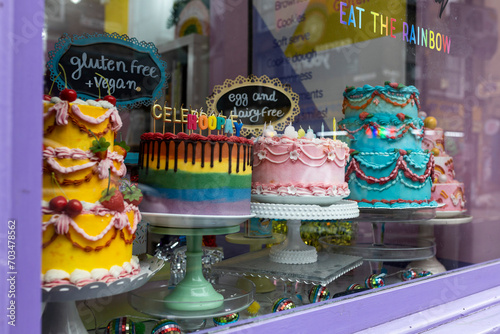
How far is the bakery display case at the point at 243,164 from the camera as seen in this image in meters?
1.02

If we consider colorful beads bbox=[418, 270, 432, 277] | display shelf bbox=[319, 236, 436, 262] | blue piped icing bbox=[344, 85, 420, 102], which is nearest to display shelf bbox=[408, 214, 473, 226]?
display shelf bbox=[319, 236, 436, 262]

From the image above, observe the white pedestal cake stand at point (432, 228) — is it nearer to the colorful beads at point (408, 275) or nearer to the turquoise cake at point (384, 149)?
the colorful beads at point (408, 275)

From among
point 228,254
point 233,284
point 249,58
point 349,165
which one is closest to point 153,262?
point 233,284

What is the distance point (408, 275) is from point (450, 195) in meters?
0.94

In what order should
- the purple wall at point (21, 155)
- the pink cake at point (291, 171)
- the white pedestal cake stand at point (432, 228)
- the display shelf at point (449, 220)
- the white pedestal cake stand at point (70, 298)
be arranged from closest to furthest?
the purple wall at point (21, 155)
the white pedestal cake stand at point (70, 298)
the pink cake at point (291, 171)
the white pedestal cake stand at point (432, 228)
the display shelf at point (449, 220)

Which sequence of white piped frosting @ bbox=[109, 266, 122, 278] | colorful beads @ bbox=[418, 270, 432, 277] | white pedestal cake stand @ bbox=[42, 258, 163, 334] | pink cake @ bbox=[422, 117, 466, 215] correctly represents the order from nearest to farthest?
white pedestal cake stand @ bbox=[42, 258, 163, 334] → white piped frosting @ bbox=[109, 266, 122, 278] → colorful beads @ bbox=[418, 270, 432, 277] → pink cake @ bbox=[422, 117, 466, 215]

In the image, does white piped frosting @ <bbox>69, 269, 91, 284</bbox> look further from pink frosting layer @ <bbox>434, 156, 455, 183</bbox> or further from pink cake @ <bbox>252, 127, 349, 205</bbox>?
pink frosting layer @ <bbox>434, 156, 455, 183</bbox>

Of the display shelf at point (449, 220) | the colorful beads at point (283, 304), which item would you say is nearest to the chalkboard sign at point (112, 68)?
the colorful beads at point (283, 304)

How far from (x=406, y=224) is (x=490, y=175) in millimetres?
715

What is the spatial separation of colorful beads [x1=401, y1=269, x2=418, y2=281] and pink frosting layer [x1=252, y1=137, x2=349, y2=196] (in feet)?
1.37

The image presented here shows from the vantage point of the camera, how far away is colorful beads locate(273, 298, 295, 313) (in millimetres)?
1368

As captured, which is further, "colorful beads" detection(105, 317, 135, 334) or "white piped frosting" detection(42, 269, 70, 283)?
"colorful beads" detection(105, 317, 135, 334)

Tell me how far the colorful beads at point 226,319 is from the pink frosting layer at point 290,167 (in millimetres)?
556

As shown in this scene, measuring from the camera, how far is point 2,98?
0.80m
